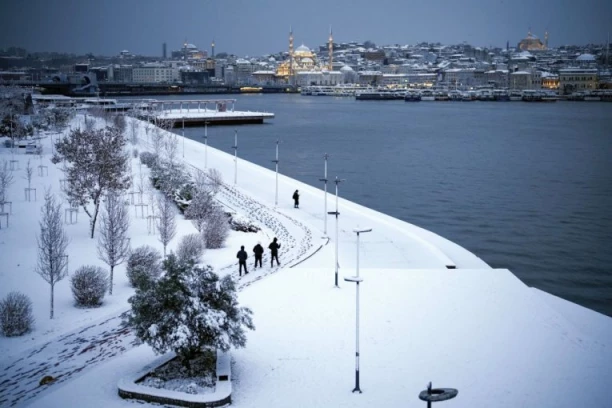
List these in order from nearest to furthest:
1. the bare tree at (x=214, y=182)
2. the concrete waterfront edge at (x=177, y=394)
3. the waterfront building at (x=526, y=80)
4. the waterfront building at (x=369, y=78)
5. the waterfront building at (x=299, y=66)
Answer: the concrete waterfront edge at (x=177, y=394) → the bare tree at (x=214, y=182) → the waterfront building at (x=526, y=80) → the waterfront building at (x=369, y=78) → the waterfront building at (x=299, y=66)

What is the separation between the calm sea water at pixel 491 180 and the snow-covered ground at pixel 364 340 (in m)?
2.93

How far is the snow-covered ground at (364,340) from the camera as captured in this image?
5.84 m

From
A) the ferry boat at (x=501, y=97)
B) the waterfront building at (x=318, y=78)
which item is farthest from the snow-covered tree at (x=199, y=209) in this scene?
the waterfront building at (x=318, y=78)

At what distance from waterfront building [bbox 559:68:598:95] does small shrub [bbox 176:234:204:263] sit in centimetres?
9318

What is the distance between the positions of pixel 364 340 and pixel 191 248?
149 inches

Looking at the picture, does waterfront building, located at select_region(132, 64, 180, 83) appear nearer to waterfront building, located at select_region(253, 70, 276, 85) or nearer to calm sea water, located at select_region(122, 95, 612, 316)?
waterfront building, located at select_region(253, 70, 276, 85)

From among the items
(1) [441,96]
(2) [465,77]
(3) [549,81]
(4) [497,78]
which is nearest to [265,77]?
(2) [465,77]

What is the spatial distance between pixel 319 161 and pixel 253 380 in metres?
21.2

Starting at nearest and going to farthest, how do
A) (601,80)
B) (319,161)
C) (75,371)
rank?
(75,371)
(319,161)
(601,80)

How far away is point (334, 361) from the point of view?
6.37 meters

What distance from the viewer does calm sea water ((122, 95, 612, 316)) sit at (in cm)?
1290

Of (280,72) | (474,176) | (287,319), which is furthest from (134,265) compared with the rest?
(280,72)

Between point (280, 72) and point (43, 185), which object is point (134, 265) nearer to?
point (43, 185)

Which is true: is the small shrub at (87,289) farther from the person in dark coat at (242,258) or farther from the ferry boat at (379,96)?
the ferry boat at (379,96)
